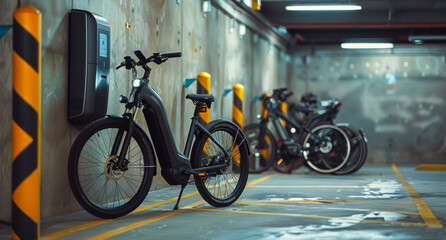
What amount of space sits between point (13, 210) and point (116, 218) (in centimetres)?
124

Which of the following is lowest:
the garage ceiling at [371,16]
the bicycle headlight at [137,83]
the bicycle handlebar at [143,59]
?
the bicycle headlight at [137,83]

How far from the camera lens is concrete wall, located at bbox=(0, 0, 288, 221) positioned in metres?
4.92

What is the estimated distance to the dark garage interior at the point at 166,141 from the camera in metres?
4.34

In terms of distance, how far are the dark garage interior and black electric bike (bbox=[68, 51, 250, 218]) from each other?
1 cm

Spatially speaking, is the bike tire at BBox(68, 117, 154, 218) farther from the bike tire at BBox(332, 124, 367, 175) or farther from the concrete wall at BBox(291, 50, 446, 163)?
the concrete wall at BBox(291, 50, 446, 163)

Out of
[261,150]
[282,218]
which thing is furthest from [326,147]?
[282,218]

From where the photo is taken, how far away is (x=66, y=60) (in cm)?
537

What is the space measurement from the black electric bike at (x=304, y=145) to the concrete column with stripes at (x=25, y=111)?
6.71 meters

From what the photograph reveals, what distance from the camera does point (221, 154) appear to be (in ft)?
20.0

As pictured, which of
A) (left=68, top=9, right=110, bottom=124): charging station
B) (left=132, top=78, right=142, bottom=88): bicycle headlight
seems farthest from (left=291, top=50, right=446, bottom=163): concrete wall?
(left=132, top=78, right=142, bottom=88): bicycle headlight

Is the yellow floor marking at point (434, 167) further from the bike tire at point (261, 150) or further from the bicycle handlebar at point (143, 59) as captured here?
the bicycle handlebar at point (143, 59)

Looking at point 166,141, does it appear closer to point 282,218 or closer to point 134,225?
point 134,225

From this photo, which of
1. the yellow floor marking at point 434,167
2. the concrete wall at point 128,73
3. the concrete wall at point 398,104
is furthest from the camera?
the concrete wall at point 398,104

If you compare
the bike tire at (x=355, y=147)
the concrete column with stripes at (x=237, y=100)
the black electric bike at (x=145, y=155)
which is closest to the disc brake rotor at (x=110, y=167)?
the black electric bike at (x=145, y=155)
